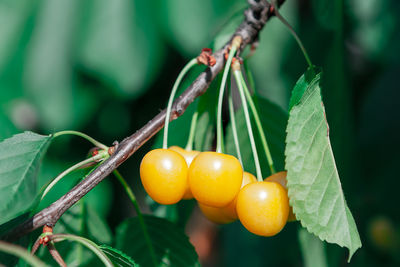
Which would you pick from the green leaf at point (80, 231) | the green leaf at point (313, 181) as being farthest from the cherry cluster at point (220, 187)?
the green leaf at point (80, 231)

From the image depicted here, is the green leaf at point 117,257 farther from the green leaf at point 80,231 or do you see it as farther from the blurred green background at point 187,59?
the blurred green background at point 187,59

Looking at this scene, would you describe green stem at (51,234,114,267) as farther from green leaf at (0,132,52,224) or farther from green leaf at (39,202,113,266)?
green leaf at (39,202,113,266)

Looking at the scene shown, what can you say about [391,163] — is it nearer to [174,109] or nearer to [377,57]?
[377,57]

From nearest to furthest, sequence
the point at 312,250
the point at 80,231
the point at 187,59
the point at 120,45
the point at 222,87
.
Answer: the point at 222,87 → the point at 80,231 → the point at 312,250 → the point at 120,45 → the point at 187,59

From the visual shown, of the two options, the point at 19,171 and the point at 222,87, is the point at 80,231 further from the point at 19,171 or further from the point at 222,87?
the point at 222,87

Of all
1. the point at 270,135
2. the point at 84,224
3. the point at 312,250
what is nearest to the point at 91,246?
the point at 84,224

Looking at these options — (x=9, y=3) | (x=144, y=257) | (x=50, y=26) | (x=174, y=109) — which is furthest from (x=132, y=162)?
(x=174, y=109)
